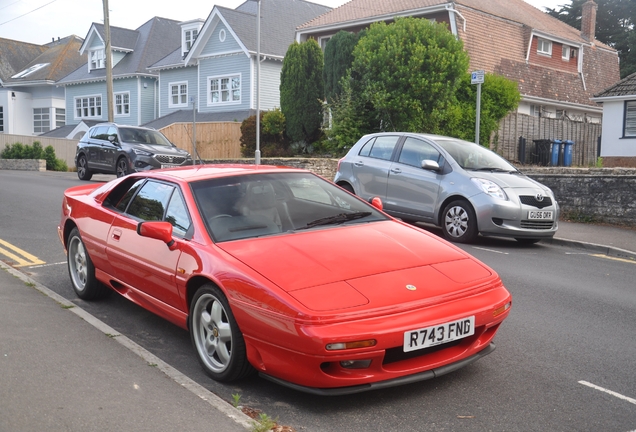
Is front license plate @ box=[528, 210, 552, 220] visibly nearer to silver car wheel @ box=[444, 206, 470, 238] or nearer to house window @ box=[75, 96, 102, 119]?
silver car wheel @ box=[444, 206, 470, 238]

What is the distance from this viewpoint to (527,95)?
107ft

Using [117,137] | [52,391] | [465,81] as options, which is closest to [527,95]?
[465,81]

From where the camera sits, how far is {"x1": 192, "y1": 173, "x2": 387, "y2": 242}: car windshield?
503cm

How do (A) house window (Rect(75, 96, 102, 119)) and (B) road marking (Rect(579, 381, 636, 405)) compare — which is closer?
(B) road marking (Rect(579, 381, 636, 405))

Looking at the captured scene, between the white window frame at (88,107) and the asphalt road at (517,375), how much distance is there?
42.4 meters

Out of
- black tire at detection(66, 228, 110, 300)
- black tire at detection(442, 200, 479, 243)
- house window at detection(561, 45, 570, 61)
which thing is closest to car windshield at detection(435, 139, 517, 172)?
black tire at detection(442, 200, 479, 243)

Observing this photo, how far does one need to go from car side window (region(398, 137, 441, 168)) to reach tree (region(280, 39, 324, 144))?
55.3 feet

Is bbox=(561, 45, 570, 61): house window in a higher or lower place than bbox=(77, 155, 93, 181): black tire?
higher

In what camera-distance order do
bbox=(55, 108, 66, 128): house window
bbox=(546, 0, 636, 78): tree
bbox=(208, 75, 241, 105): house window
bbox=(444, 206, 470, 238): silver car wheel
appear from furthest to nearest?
bbox=(55, 108, 66, 128): house window < bbox=(546, 0, 636, 78): tree < bbox=(208, 75, 241, 105): house window < bbox=(444, 206, 470, 238): silver car wheel

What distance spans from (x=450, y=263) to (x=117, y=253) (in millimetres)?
2836

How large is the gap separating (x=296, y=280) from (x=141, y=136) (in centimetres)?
1898

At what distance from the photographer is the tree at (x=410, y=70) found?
21.5 meters

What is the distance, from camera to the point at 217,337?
453cm

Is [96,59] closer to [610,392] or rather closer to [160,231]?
[160,231]
